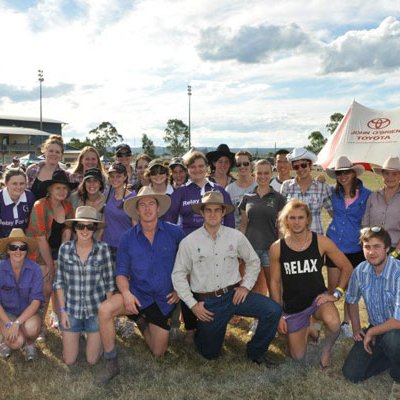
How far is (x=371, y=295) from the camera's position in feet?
13.7

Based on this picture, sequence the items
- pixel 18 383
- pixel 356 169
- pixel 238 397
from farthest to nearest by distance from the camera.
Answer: pixel 356 169 → pixel 18 383 → pixel 238 397

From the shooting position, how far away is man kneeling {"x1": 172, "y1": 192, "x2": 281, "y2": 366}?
15.0 feet

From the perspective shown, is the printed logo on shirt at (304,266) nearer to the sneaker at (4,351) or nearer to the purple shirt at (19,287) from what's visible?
the purple shirt at (19,287)

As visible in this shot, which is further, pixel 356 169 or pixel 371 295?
pixel 356 169

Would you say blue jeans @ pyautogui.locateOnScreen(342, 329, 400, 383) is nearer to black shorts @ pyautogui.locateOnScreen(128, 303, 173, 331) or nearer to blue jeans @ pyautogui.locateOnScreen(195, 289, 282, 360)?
blue jeans @ pyautogui.locateOnScreen(195, 289, 282, 360)

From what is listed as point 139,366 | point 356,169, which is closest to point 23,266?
point 139,366

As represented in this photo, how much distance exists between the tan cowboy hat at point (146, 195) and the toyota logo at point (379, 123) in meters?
17.9

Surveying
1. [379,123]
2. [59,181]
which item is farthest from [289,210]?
[379,123]

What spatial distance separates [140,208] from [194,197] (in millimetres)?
892

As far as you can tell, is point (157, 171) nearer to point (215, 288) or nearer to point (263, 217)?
point (263, 217)

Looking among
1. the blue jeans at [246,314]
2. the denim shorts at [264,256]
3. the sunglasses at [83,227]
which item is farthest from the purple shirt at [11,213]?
the denim shorts at [264,256]

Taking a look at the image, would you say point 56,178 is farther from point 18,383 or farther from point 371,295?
point 371,295

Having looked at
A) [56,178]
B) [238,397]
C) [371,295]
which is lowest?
[238,397]

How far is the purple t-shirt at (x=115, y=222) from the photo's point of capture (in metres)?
5.44
